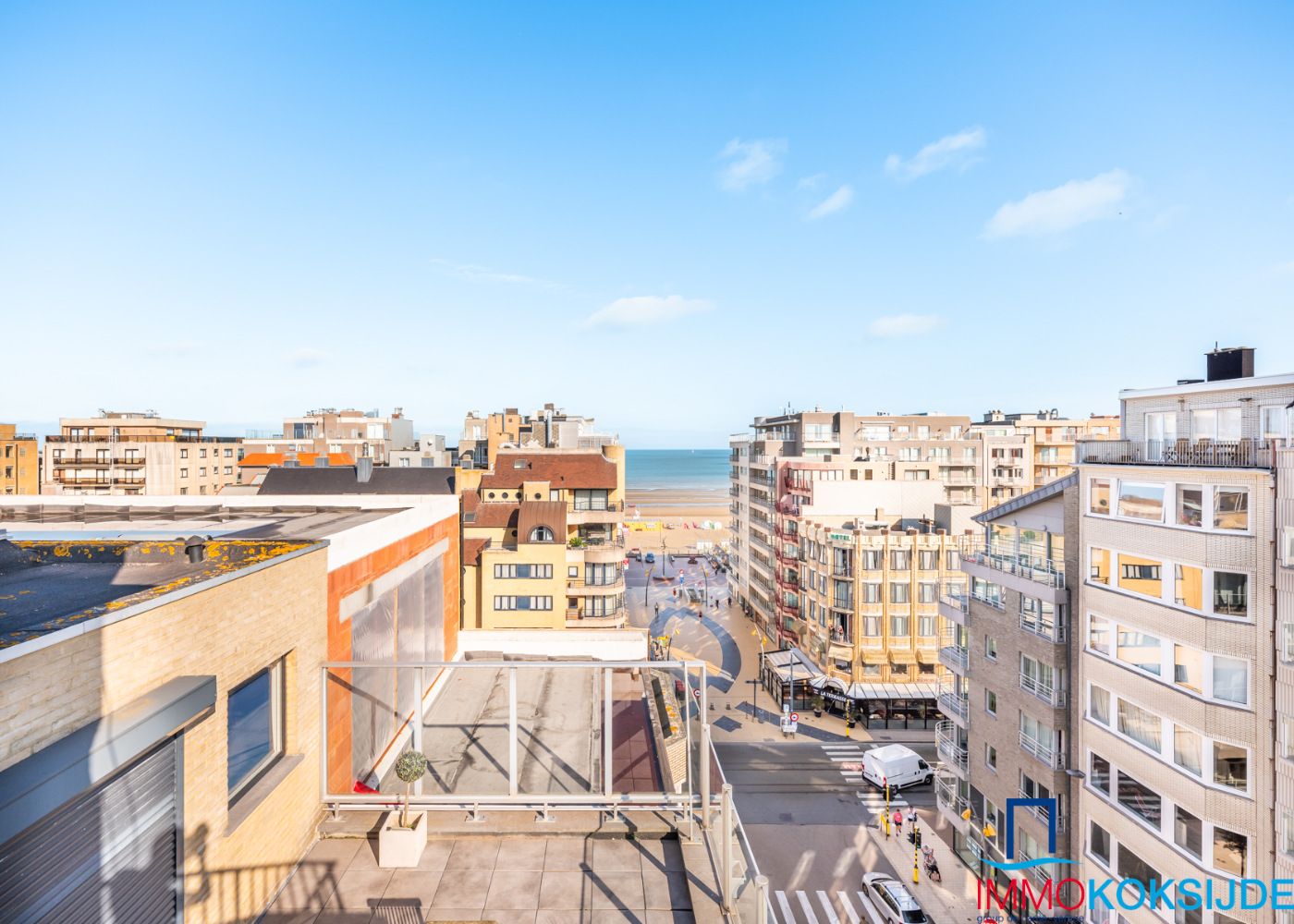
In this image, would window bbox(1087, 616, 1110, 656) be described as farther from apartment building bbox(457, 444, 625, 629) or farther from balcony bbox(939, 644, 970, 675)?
apartment building bbox(457, 444, 625, 629)

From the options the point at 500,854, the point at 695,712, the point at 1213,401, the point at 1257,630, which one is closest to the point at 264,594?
the point at 500,854

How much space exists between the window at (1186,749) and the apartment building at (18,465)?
124227 mm

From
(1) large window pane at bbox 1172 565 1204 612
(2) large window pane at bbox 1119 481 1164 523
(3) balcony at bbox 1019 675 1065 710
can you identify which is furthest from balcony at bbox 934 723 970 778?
(2) large window pane at bbox 1119 481 1164 523

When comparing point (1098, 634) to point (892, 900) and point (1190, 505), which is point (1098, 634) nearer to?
point (1190, 505)

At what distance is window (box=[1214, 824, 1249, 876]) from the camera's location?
18562mm

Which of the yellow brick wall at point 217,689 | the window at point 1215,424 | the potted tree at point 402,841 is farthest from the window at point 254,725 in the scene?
the window at point 1215,424

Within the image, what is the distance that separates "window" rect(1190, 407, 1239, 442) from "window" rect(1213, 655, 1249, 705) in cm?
754

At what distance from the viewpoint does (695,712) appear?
4650 centimetres

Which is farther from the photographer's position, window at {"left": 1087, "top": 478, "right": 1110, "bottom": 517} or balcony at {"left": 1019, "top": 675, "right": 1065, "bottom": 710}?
balcony at {"left": 1019, "top": 675, "right": 1065, "bottom": 710}

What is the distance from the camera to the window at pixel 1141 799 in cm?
2078

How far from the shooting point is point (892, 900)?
88.4 ft

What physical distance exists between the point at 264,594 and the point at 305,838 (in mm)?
4566

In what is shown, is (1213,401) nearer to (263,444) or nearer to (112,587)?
(112,587)

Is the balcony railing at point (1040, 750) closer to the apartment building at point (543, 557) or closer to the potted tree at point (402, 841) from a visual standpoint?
the potted tree at point (402, 841)
